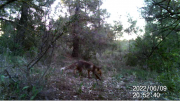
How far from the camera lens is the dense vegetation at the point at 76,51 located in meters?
3.90

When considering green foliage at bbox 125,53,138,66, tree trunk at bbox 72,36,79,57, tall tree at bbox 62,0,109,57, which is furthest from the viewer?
tree trunk at bbox 72,36,79,57

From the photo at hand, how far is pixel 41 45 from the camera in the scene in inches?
152

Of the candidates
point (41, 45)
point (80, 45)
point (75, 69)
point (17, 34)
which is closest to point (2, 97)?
point (41, 45)

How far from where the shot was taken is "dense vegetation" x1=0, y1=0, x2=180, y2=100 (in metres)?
3.90

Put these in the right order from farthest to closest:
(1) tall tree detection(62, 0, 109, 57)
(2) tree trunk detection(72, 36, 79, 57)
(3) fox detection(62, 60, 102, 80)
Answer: (2) tree trunk detection(72, 36, 79, 57) → (1) tall tree detection(62, 0, 109, 57) → (3) fox detection(62, 60, 102, 80)

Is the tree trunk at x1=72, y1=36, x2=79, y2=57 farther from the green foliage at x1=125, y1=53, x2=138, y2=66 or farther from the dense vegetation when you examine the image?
the green foliage at x1=125, y1=53, x2=138, y2=66

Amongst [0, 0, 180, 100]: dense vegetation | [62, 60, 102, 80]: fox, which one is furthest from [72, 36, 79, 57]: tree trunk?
[62, 60, 102, 80]: fox

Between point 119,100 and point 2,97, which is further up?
point 2,97

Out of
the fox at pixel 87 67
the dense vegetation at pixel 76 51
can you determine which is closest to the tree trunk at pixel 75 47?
the dense vegetation at pixel 76 51

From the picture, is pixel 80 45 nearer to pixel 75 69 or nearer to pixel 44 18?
pixel 75 69

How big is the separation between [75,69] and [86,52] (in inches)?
214

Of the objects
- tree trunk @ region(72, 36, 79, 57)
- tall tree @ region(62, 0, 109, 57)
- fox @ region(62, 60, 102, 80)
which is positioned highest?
tall tree @ region(62, 0, 109, 57)

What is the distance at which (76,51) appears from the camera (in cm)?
1352

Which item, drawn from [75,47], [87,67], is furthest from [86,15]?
[87,67]
